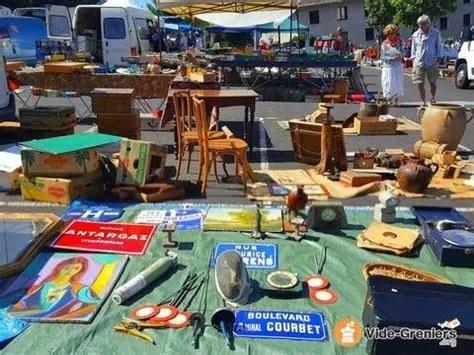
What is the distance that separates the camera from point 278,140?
7891 millimetres

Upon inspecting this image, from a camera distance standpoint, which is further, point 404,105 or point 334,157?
point 404,105

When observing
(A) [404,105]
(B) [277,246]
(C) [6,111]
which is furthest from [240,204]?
(A) [404,105]

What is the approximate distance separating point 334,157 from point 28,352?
13.4 ft

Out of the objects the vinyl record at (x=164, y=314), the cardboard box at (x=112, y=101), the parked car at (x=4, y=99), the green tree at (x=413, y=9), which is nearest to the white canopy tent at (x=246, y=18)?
the parked car at (x=4, y=99)

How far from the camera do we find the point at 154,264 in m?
3.41

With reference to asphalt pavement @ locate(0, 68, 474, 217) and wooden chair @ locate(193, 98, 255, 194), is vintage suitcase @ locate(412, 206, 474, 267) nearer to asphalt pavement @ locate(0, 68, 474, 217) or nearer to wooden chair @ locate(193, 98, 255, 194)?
asphalt pavement @ locate(0, 68, 474, 217)

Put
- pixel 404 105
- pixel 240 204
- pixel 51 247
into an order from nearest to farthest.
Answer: pixel 51 247 < pixel 240 204 < pixel 404 105

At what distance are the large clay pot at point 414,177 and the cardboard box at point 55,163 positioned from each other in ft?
9.75

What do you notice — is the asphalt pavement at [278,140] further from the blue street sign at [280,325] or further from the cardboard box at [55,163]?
the blue street sign at [280,325]

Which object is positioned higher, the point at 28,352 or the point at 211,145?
the point at 211,145

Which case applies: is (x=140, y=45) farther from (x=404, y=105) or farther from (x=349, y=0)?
(x=349, y=0)

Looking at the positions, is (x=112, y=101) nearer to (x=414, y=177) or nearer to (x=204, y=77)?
(x=204, y=77)

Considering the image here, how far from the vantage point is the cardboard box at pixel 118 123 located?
6598mm

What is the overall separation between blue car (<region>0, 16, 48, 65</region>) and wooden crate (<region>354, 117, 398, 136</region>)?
13.8 m
